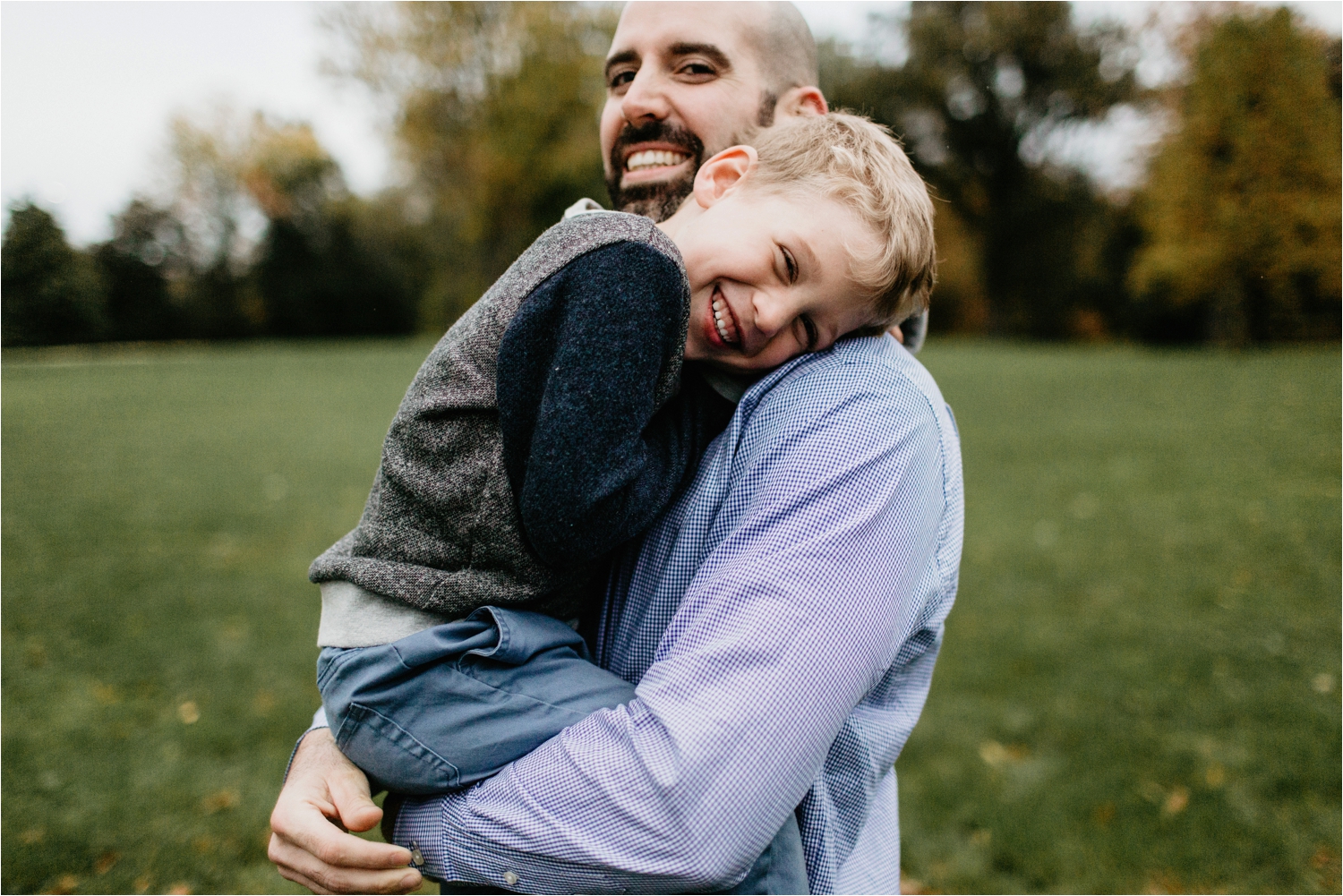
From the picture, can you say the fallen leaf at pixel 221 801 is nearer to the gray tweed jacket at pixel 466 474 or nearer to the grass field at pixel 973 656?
the grass field at pixel 973 656

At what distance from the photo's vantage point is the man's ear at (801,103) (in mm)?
2361

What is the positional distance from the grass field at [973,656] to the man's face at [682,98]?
98.0 inches

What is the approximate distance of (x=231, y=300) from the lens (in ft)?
18.7

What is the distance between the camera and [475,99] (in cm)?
2750

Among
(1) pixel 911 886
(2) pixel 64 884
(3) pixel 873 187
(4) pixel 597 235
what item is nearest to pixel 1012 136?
(1) pixel 911 886

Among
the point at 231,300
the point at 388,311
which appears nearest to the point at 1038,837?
the point at 231,300

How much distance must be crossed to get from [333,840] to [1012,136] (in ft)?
129

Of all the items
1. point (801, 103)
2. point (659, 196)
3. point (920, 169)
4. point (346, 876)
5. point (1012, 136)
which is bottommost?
point (920, 169)

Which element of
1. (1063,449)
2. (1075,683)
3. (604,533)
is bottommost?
(1063,449)

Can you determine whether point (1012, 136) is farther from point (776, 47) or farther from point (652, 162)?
point (652, 162)

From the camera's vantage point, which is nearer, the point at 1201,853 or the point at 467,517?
the point at 467,517

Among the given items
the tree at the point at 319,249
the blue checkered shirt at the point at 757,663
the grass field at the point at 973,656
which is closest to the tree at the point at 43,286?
the grass field at the point at 973,656

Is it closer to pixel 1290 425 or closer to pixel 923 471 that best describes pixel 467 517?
pixel 923 471

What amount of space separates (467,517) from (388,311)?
26096 mm
